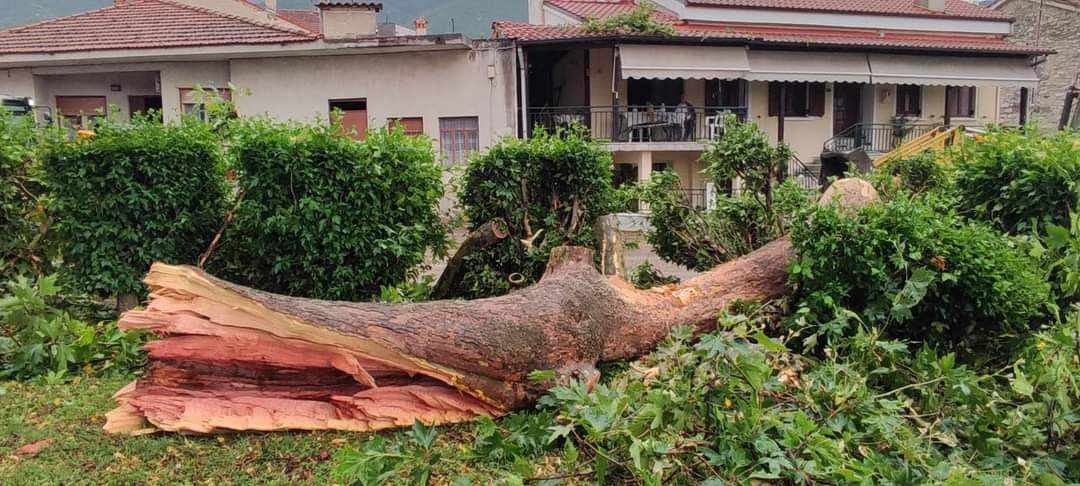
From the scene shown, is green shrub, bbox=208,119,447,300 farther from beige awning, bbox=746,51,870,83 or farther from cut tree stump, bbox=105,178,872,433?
beige awning, bbox=746,51,870,83

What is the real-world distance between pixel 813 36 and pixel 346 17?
13.0 meters

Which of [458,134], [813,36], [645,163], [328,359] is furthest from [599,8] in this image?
[328,359]

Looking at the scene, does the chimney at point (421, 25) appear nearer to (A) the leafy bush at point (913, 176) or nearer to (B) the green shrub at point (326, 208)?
(A) the leafy bush at point (913, 176)

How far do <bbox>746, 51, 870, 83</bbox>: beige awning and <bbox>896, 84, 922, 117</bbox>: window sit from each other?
135 inches

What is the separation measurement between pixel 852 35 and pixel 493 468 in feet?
71.4

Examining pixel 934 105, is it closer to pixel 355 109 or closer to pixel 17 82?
pixel 355 109

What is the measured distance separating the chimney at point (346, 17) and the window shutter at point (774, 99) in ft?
37.1

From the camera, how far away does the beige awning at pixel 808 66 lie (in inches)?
750

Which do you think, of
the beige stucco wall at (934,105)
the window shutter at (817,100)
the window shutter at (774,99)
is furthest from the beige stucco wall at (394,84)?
the beige stucco wall at (934,105)

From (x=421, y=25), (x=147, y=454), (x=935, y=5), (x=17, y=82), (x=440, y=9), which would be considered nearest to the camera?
(x=147, y=454)

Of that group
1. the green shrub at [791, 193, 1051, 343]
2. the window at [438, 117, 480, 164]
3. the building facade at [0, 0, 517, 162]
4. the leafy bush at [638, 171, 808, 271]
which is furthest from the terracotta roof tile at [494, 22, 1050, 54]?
the green shrub at [791, 193, 1051, 343]

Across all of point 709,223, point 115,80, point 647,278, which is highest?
point 115,80

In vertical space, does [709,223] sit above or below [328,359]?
above

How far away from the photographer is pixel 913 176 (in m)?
8.42
